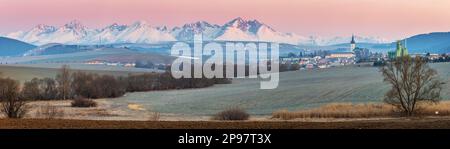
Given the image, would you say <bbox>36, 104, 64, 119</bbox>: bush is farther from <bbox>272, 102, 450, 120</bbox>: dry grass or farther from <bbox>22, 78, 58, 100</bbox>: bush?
<bbox>22, 78, 58, 100</bbox>: bush

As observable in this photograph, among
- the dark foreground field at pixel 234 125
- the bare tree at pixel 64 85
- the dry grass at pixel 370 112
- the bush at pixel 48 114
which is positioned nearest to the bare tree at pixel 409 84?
the dry grass at pixel 370 112

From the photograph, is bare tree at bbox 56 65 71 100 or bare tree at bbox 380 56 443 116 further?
bare tree at bbox 56 65 71 100

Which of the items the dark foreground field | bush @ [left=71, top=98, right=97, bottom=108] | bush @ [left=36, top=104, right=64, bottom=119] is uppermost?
the dark foreground field

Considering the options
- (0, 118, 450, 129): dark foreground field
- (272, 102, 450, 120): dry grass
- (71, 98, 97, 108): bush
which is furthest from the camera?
(71, 98, 97, 108): bush

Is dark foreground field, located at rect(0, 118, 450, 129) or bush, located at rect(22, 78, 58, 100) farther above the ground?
dark foreground field, located at rect(0, 118, 450, 129)

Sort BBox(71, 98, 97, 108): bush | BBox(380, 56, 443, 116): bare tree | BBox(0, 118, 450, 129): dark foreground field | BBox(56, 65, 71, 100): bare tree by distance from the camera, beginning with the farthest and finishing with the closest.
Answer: BBox(56, 65, 71, 100): bare tree
BBox(71, 98, 97, 108): bush
BBox(380, 56, 443, 116): bare tree
BBox(0, 118, 450, 129): dark foreground field

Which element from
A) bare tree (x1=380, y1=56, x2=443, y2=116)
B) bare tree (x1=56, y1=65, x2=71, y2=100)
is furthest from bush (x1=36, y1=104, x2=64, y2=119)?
bare tree (x1=56, y1=65, x2=71, y2=100)

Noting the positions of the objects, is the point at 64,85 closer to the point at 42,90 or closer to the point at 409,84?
the point at 42,90

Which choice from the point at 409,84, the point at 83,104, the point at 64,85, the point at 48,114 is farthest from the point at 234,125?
the point at 64,85

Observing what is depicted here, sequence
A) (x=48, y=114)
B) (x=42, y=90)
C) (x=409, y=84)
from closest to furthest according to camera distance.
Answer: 1. (x=48, y=114)
2. (x=409, y=84)
3. (x=42, y=90)

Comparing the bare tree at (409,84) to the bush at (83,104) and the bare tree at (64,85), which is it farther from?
the bare tree at (64,85)
